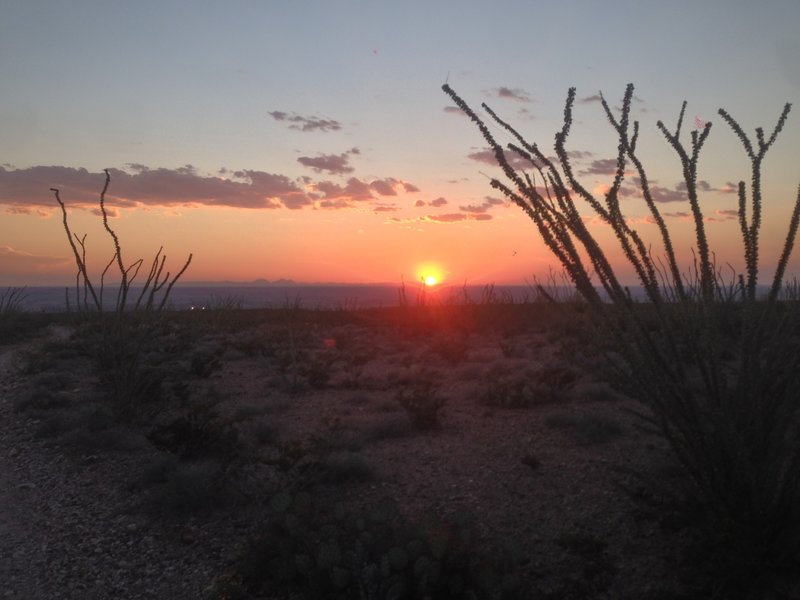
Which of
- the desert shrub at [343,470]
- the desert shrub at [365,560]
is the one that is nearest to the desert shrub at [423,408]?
the desert shrub at [343,470]

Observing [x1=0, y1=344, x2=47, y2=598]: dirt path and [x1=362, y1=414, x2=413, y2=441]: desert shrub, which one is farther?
[x1=362, y1=414, x2=413, y2=441]: desert shrub

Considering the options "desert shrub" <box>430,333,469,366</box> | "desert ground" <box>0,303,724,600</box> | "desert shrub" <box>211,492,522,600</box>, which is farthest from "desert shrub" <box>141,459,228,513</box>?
"desert shrub" <box>430,333,469,366</box>

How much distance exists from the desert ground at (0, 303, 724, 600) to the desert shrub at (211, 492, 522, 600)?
14mm

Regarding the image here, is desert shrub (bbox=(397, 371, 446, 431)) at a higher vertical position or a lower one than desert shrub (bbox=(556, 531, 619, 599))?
higher

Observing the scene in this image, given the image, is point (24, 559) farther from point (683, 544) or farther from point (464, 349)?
point (464, 349)

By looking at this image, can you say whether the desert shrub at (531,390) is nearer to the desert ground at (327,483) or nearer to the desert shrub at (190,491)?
the desert ground at (327,483)

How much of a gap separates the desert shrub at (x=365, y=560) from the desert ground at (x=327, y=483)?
1 cm

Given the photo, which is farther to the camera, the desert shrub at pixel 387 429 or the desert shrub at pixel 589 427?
the desert shrub at pixel 387 429

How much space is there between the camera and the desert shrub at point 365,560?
480 cm

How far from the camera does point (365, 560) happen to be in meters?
5.00

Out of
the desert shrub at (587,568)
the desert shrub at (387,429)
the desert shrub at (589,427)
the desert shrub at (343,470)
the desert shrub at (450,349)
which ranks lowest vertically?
the desert shrub at (587,568)

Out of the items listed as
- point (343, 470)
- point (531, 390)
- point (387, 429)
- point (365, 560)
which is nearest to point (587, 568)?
point (365, 560)

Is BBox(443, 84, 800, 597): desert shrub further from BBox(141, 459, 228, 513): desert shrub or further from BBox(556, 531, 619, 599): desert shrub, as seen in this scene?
BBox(141, 459, 228, 513): desert shrub

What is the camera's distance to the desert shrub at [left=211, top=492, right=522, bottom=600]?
480 cm
